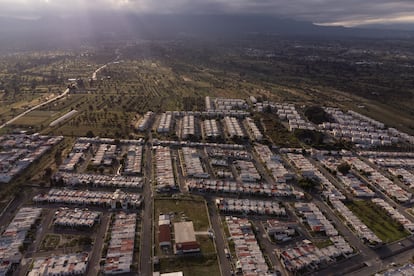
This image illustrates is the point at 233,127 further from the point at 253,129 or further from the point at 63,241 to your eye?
the point at 63,241

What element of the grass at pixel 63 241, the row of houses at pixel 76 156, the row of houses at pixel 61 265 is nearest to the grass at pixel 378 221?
the row of houses at pixel 61 265

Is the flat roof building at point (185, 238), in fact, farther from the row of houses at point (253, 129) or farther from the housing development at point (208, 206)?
the row of houses at point (253, 129)

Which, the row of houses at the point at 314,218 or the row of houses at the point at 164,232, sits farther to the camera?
the row of houses at the point at 314,218

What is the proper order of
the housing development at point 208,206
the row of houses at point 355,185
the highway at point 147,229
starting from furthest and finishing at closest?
the row of houses at point 355,185, the housing development at point 208,206, the highway at point 147,229

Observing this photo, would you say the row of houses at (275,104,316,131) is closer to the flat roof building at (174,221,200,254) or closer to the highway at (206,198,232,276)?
the highway at (206,198,232,276)

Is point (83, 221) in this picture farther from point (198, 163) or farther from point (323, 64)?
point (323, 64)

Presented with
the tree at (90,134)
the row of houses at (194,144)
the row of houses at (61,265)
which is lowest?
the row of houses at (61,265)

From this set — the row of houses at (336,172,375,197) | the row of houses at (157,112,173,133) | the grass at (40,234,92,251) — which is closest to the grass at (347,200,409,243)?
the row of houses at (336,172,375,197)
